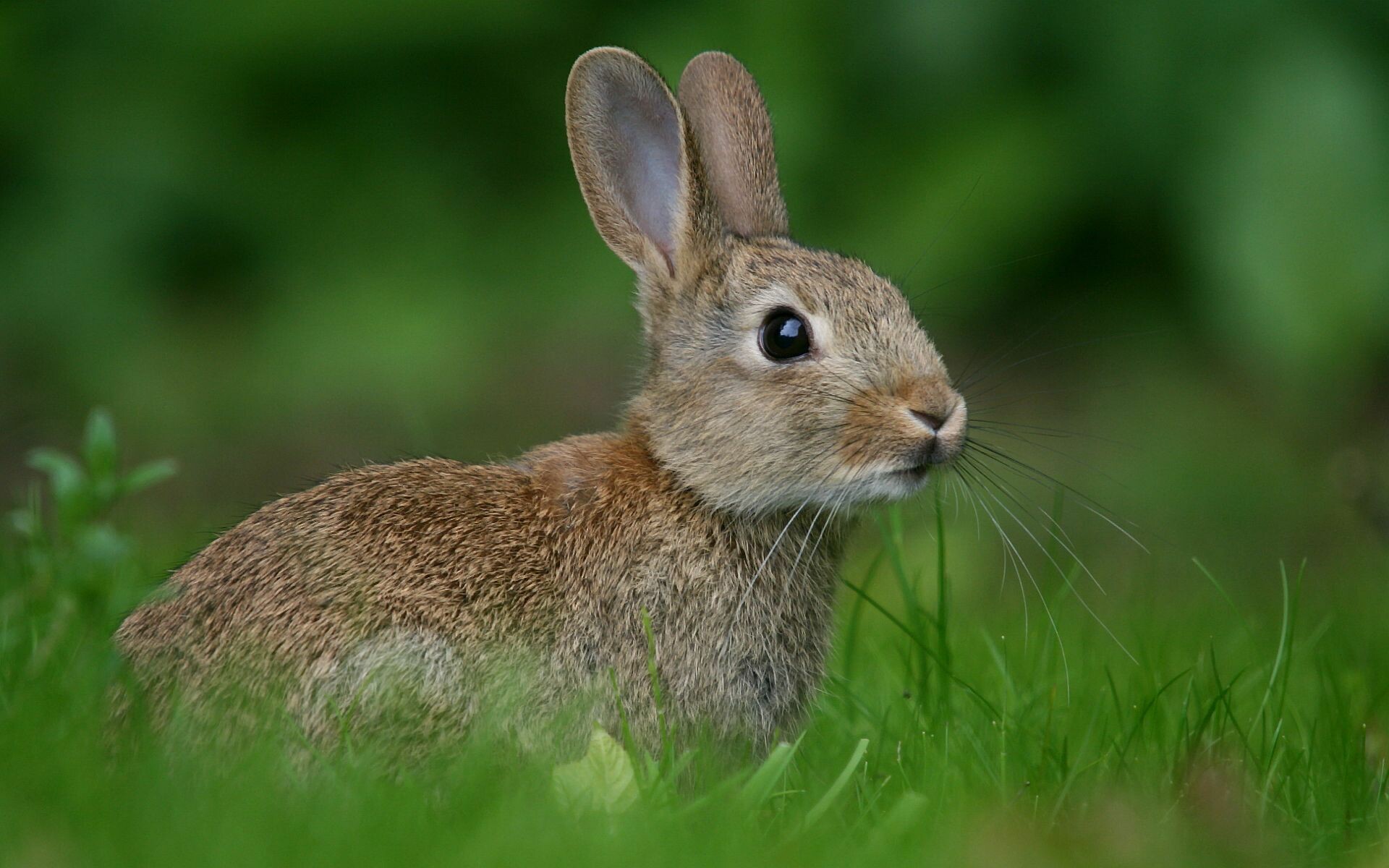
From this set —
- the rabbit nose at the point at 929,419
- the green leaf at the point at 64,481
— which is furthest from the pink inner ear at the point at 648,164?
the green leaf at the point at 64,481

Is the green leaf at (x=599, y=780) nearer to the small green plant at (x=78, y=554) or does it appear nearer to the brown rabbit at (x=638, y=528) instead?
the brown rabbit at (x=638, y=528)

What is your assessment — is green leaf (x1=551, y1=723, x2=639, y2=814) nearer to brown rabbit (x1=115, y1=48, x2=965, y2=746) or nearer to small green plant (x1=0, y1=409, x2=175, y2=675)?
brown rabbit (x1=115, y1=48, x2=965, y2=746)

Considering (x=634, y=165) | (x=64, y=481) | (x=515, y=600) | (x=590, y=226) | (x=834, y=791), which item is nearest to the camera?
(x=834, y=791)

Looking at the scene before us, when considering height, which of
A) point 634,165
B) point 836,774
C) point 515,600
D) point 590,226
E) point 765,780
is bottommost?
point 836,774

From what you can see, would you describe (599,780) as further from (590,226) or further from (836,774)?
(590,226)

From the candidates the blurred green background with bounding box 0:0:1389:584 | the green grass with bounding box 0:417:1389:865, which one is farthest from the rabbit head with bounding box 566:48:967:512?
the blurred green background with bounding box 0:0:1389:584

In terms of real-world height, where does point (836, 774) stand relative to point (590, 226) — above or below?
below

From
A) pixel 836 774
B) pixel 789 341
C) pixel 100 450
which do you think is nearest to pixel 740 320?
pixel 789 341
